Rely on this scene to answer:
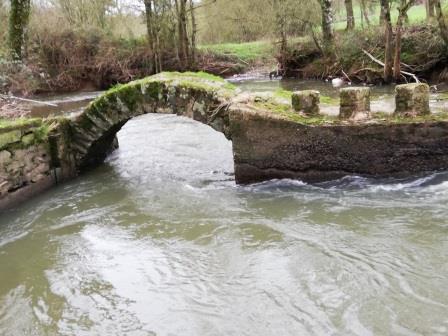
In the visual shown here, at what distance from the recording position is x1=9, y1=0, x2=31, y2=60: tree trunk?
58.7 ft

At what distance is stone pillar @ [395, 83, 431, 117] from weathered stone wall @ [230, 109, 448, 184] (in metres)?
0.24

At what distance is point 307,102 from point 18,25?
14328 mm

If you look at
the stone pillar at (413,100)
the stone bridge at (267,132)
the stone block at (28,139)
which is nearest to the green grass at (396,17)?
the stone pillar at (413,100)

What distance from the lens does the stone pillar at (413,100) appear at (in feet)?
23.5

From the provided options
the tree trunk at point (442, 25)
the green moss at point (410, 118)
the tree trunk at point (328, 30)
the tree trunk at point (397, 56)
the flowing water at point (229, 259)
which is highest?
the tree trunk at point (328, 30)

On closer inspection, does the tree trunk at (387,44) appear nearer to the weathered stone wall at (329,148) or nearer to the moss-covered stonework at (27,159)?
the weathered stone wall at (329,148)

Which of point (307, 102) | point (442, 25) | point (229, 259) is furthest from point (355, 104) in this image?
point (442, 25)

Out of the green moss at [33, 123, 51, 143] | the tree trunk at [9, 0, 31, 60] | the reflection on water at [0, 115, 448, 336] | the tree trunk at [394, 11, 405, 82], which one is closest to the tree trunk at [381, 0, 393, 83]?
the tree trunk at [394, 11, 405, 82]

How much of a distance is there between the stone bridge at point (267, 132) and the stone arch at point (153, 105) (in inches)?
0.7

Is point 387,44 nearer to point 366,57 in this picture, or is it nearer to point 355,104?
point 366,57

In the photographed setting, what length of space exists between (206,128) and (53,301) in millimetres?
8486

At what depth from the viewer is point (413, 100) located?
23.5 ft

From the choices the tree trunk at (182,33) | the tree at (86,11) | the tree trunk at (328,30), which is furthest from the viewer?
the tree at (86,11)

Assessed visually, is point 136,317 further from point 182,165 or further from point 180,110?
point 182,165
